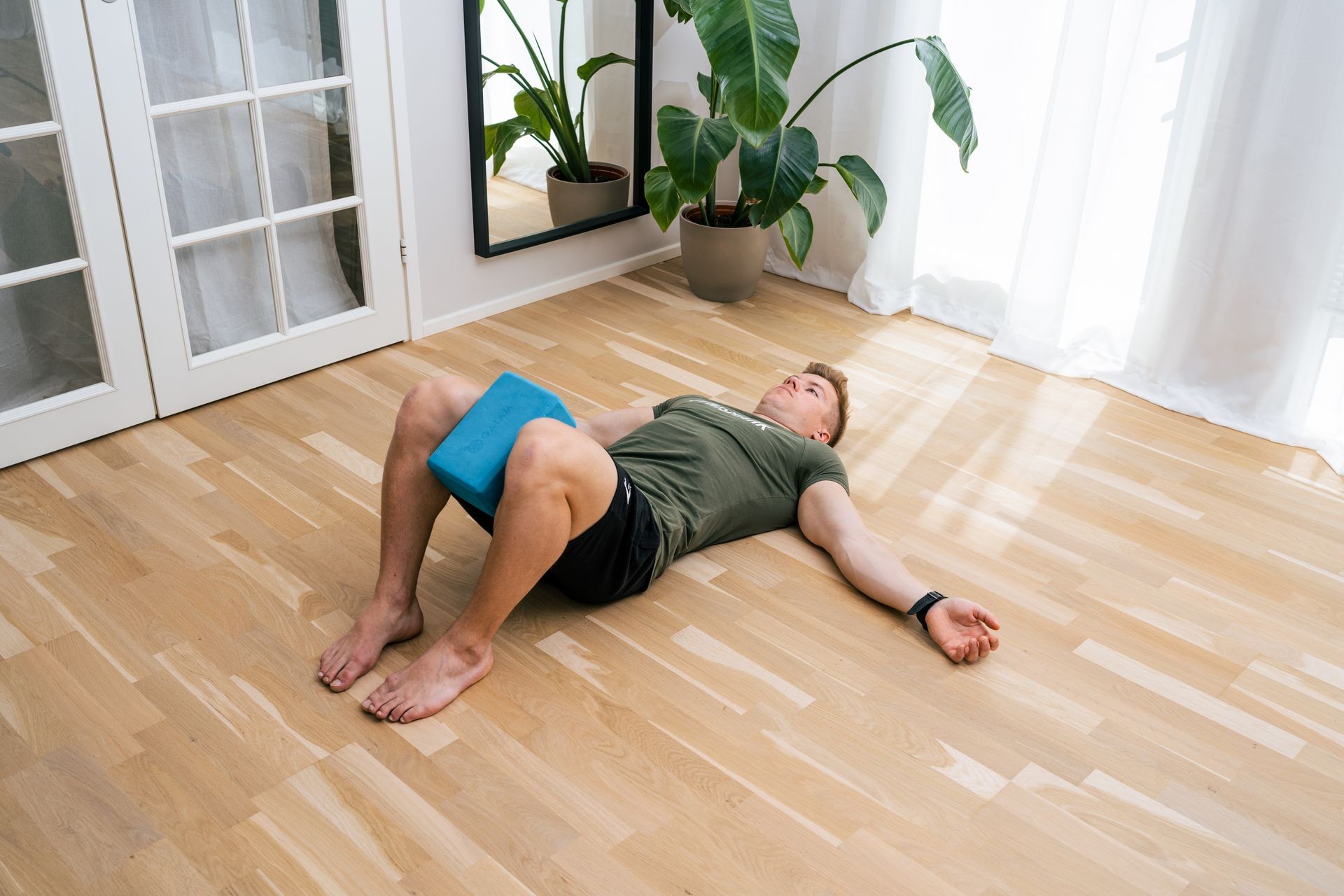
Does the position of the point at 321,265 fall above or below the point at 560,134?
below

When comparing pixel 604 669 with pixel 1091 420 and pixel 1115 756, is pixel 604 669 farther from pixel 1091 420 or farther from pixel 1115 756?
pixel 1091 420

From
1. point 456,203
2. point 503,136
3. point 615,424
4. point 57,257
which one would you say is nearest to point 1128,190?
point 615,424

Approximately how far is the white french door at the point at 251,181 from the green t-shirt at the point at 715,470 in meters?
1.12

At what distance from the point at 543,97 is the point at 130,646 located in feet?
6.57

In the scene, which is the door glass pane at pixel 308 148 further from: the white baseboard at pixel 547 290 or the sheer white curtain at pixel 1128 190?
the sheer white curtain at pixel 1128 190

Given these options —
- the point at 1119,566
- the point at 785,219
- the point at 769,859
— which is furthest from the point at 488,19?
the point at 769,859

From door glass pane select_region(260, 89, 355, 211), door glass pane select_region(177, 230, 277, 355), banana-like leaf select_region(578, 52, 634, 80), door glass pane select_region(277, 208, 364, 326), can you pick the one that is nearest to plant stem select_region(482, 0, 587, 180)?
banana-like leaf select_region(578, 52, 634, 80)

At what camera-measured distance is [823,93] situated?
11.6 feet

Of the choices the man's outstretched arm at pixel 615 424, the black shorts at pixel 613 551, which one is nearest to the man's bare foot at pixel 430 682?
the black shorts at pixel 613 551

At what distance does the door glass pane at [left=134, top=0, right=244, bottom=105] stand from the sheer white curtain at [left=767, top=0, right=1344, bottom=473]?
1749 millimetres

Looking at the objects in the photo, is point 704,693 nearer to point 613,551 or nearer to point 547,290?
point 613,551

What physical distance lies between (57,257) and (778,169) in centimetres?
181

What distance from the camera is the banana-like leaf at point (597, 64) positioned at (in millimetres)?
3369

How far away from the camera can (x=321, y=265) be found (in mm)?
2947
